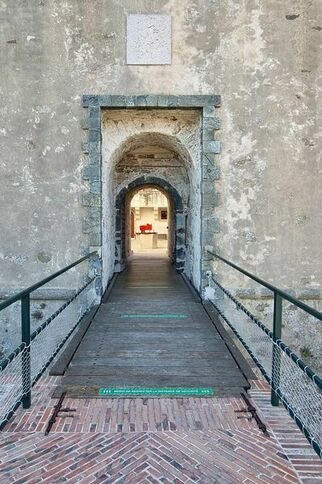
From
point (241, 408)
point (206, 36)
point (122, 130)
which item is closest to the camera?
point (241, 408)

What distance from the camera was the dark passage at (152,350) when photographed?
372 cm

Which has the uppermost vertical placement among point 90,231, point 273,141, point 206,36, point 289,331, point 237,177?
point 206,36

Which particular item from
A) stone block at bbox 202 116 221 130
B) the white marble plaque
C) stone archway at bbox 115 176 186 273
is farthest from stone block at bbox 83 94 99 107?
stone archway at bbox 115 176 186 273

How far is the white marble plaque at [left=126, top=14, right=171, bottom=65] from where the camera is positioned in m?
6.36

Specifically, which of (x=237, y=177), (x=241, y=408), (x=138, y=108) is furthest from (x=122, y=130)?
(x=241, y=408)

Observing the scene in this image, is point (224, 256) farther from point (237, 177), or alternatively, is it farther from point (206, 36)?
point (206, 36)

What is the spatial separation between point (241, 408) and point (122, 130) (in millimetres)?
5355

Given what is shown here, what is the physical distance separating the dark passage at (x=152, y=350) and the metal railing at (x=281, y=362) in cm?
37

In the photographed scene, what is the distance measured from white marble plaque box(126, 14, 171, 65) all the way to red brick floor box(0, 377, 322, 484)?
5.46m

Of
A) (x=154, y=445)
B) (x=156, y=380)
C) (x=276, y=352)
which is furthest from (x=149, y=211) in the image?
(x=154, y=445)

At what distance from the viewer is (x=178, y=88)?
6.46 meters

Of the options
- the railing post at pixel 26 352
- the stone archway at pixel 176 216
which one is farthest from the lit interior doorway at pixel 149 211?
the railing post at pixel 26 352

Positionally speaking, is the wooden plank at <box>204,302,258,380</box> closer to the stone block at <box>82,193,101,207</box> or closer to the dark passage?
the dark passage

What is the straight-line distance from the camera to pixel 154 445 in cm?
277
